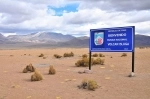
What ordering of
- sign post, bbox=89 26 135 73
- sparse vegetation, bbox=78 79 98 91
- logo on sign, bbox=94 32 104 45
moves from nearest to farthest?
sparse vegetation, bbox=78 79 98 91 < sign post, bbox=89 26 135 73 < logo on sign, bbox=94 32 104 45

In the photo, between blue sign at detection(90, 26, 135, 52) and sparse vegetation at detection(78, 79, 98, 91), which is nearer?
sparse vegetation at detection(78, 79, 98, 91)

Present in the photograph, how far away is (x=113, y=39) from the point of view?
60.2 feet

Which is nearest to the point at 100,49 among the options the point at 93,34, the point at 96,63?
the point at 93,34

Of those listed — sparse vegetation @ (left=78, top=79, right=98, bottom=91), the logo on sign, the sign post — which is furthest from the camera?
the logo on sign

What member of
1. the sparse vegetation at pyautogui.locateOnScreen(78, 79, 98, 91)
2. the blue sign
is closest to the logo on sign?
the blue sign

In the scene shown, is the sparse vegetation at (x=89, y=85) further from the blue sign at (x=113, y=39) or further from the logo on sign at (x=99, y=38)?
the logo on sign at (x=99, y=38)

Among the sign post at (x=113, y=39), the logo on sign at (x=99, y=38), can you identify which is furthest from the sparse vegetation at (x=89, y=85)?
the logo on sign at (x=99, y=38)

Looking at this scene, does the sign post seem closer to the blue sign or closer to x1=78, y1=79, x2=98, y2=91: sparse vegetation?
the blue sign

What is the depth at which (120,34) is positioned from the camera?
1784 centimetres

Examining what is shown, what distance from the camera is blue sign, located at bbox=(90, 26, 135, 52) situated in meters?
17.2

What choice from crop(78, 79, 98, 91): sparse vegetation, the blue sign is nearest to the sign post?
the blue sign

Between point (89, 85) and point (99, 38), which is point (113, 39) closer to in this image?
point (99, 38)

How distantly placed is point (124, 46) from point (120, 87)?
489 centimetres

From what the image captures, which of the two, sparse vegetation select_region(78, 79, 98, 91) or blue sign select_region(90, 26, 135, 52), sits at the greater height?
blue sign select_region(90, 26, 135, 52)
